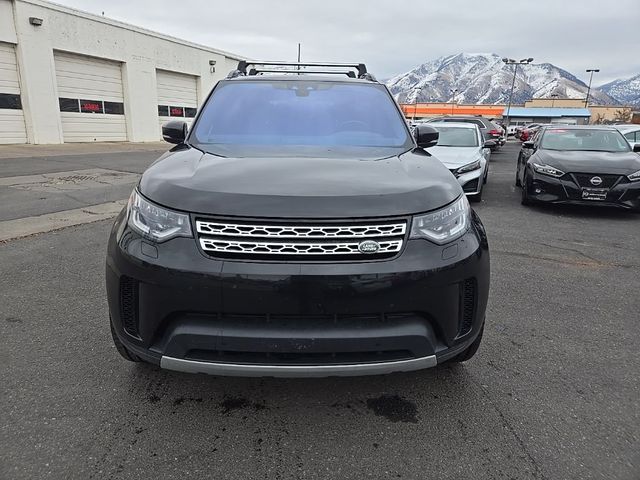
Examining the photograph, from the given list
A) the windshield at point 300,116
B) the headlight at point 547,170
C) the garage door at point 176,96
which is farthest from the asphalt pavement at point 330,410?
the garage door at point 176,96

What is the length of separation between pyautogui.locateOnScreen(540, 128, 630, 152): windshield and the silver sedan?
50.0 inches

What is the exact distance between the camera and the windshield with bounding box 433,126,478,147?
9.92 metres

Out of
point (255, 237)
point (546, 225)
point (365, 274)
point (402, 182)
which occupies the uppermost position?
point (402, 182)

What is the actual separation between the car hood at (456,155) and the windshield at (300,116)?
5105 millimetres

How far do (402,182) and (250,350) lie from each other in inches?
41.4

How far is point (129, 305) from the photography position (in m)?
2.11

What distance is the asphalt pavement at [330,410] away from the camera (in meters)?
2.07

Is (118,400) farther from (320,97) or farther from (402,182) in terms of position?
(320,97)

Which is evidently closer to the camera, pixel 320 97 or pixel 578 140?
pixel 320 97

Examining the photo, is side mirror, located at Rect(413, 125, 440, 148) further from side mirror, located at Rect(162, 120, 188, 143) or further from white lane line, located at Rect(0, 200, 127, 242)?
white lane line, located at Rect(0, 200, 127, 242)

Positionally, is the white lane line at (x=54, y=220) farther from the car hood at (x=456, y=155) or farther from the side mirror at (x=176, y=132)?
the car hood at (x=456, y=155)

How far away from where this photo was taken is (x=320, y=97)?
11.7ft

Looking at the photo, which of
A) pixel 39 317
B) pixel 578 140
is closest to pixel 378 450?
pixel 39 317

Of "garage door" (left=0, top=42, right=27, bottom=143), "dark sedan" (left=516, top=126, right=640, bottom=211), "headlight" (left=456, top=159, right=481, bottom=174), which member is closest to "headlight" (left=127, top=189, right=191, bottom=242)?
"headlight" (left=456, top=159, right=481, bottom=174)
